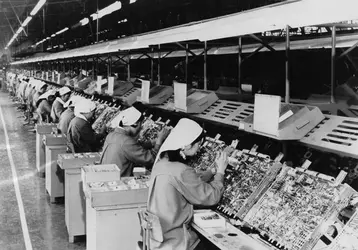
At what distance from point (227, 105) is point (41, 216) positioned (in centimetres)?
349

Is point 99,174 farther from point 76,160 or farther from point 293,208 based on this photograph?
point 293,208

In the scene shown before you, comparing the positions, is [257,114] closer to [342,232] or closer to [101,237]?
[342,232]

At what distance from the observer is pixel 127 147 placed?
5242mm

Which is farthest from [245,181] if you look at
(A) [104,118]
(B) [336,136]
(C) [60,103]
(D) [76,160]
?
(C) [60,103]

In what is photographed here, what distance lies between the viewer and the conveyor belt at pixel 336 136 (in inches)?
122

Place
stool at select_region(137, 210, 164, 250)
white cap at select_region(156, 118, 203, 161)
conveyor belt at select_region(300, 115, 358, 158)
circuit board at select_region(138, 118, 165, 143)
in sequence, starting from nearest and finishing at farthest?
conveyor belt at select_region(300, 115, 358, 158), stool at select_region(137, 210, 164, 250), white cap at select_region(156, 118, 203, 161), circuit board at select_region(138, 118, 165, 143)

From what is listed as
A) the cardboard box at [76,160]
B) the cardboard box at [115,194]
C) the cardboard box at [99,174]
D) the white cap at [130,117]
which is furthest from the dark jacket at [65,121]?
the cardboard box at [115,194]

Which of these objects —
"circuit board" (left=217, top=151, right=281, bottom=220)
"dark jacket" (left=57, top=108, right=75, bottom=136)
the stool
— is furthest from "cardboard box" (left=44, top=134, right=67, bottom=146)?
the stool

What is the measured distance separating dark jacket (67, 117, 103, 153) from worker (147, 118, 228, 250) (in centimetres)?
336

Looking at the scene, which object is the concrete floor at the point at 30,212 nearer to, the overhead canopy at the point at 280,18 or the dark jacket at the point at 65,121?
the dark jacket at the point at 65,121

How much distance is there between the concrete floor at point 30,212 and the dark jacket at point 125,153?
117cm

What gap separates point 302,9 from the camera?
255cm

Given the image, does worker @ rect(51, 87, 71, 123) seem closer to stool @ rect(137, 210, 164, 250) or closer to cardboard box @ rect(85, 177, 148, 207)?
cardboard box @ rect(85, 177, 148, 207)

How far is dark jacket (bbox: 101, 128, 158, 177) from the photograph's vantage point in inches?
207
